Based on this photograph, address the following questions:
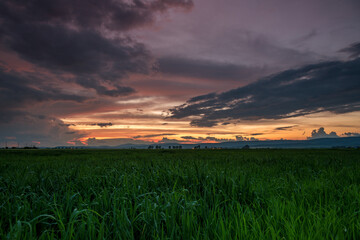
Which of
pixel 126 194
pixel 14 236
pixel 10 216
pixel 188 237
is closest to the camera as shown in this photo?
pixel 14 236

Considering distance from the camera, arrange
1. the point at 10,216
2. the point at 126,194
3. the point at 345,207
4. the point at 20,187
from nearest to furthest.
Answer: the point at 10,216 → the point at 345,207 → the point at 126,194 → the point at 20,187

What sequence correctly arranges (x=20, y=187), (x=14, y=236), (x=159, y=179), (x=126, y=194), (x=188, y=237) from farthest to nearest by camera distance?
(x=159, y=179)
(x=20, y=187)
(x=126, y=194)
(x=188, y=237)
(x=14, y=236)

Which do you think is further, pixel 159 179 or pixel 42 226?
pixel 159 179

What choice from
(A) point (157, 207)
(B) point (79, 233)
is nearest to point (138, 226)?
(A) point (157, 207)

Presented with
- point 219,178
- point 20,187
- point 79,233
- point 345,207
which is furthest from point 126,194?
point 345,207

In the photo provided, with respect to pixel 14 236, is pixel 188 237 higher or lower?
lower

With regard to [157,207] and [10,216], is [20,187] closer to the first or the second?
[10,216]

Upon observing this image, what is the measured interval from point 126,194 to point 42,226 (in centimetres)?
163

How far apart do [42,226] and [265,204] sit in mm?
4099

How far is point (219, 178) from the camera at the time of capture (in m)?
5.28

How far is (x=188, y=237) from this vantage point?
2.76 meters

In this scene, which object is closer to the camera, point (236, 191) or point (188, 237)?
point (188, 237)

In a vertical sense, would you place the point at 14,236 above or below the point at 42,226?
above

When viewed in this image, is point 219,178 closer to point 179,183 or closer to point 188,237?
point 179,183
